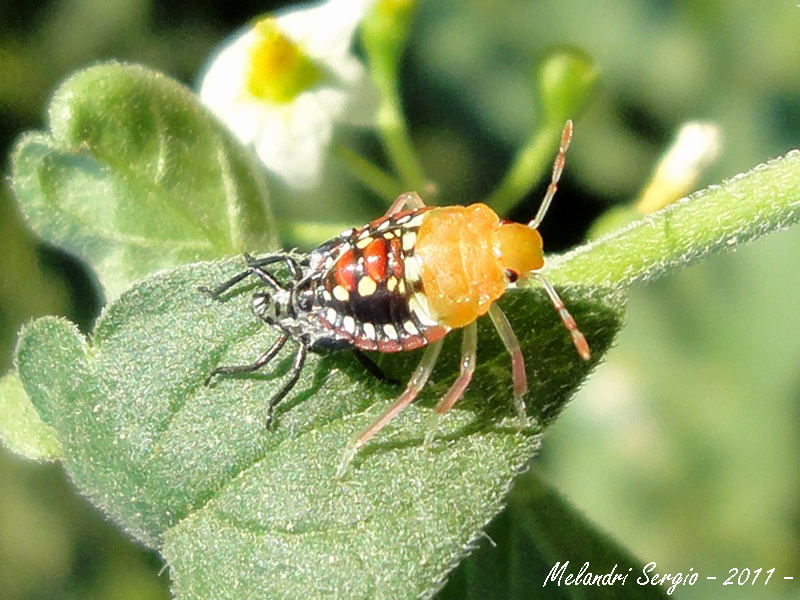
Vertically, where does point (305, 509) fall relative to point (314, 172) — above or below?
below

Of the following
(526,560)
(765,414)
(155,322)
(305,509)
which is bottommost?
(765,414)

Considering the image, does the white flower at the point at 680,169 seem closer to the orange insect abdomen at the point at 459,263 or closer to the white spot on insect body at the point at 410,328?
the orange insect abdomen at the point at 459,263

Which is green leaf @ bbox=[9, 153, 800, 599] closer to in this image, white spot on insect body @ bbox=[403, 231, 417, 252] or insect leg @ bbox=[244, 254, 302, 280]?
insect leg @ bbox=[244, 254, 302, 280]

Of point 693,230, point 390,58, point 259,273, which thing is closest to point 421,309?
point 259,273

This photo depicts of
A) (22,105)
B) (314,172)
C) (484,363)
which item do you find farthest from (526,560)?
(22,105)

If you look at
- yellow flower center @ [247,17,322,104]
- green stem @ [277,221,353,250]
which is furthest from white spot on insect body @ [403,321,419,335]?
yellow flower center @ [247,17,322,104]

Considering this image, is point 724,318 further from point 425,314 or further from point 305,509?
point 305,509
